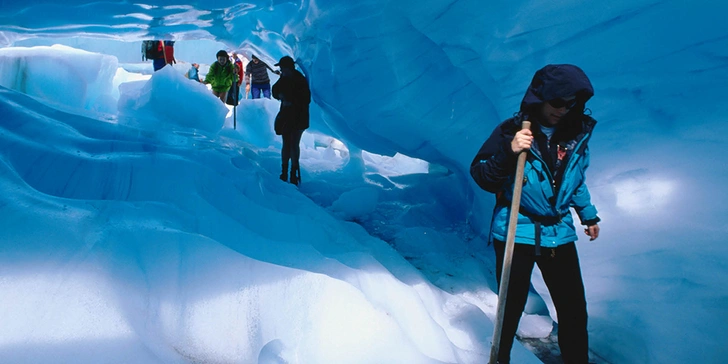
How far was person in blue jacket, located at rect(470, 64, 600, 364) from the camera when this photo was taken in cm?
160

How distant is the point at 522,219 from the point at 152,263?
1.48m

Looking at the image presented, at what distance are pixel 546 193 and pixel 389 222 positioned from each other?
2.78 metres

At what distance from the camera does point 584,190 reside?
176 cm

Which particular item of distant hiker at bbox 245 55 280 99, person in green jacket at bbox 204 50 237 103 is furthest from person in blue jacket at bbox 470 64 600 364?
distant hiker at bbox 245 55 280 99

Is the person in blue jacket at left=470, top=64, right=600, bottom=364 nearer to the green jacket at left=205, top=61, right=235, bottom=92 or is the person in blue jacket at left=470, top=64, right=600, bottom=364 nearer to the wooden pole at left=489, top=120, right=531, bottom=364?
the wooden pole at left=489, top=120, right=531, bottom=364

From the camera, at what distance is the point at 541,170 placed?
A: 1618mm

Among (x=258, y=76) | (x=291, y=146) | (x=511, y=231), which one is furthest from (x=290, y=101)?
(x=258, y=76)

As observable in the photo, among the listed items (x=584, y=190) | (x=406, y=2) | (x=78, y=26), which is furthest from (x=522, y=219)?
(x=78, y=26)

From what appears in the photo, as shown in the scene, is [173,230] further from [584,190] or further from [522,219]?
[584,190]

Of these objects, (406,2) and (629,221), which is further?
(406,2)

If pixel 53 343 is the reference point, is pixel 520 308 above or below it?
above

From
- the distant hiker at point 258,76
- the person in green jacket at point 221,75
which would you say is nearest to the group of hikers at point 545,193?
the person in green jacket at point 221,75

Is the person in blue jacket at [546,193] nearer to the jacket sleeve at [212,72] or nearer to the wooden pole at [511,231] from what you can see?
the wooden pole at [511,231]

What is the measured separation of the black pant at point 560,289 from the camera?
1.65 meters
